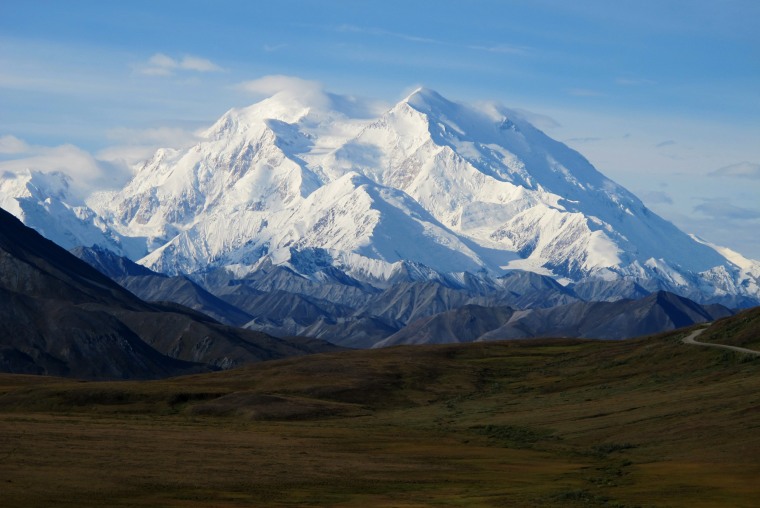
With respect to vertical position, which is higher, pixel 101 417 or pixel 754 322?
pixel 754 322

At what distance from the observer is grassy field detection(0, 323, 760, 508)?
84688 mm

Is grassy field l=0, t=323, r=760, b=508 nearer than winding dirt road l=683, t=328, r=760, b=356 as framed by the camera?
Yes

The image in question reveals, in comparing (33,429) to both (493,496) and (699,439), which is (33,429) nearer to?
(493,496)

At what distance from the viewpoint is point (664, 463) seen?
103 meters

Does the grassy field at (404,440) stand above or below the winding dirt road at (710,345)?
below

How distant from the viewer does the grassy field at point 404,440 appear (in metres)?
84.7

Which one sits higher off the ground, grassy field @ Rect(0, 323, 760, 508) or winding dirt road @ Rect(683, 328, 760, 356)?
winding dirt road @ Rect(683, 328, 760, 356)

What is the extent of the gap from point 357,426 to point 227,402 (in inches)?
1014

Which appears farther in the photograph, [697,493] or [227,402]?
[227,402]

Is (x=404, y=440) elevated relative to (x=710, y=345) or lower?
lower

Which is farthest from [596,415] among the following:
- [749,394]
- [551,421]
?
[749,394]

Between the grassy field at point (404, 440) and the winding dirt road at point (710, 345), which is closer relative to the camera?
the grassy field at point (404, 440)

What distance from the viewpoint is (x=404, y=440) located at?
127188mm

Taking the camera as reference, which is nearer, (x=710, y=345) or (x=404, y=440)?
(x=404, y=440)
